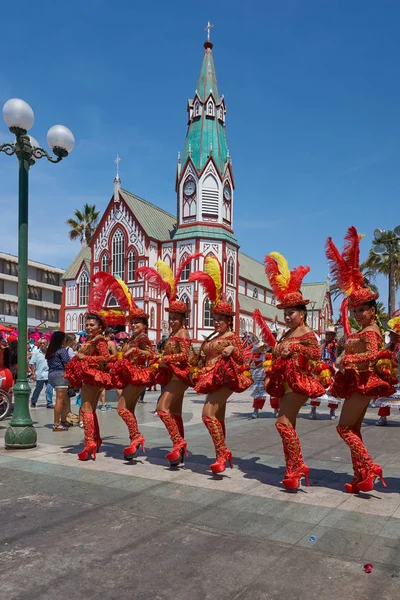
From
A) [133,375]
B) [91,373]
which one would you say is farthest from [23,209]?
[133,375]

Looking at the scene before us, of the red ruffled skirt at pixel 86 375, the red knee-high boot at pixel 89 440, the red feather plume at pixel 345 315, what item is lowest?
the red knee-high boot at pixel 89 440

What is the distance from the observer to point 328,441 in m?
8.86

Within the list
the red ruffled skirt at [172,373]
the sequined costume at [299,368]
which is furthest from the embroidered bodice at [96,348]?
the sequined costume at [299,368]

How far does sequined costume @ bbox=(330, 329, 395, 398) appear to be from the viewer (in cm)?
522

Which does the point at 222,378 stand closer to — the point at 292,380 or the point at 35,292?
the point at 292,380

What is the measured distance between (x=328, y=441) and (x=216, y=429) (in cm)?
341

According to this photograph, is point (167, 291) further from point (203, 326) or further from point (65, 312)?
point (65, 312)

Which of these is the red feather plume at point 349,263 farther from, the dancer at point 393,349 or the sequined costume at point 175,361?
the sequined costume at point 175,361

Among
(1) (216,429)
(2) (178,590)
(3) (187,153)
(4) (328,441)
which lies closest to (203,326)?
(3) (187,153)

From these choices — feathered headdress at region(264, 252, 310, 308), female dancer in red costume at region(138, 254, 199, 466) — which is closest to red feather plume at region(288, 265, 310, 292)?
feathered headdress at region(264, 252, 310, 308)

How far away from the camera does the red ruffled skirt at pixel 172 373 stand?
6598 millimetres

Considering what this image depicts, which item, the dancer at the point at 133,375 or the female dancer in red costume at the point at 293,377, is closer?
the female dancer in red costume at the point at 293,377

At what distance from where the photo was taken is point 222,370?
6.23 metres

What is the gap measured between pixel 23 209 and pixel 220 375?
4.24 m
